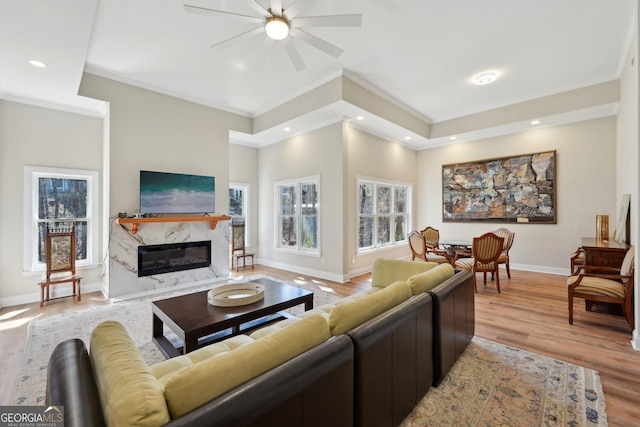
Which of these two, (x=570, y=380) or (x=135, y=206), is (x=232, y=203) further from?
(x=570, y=380)

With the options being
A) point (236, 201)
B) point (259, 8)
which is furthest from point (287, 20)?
point (236, 201)

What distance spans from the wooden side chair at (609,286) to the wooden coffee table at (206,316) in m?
3.07

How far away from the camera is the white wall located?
511 centimetres

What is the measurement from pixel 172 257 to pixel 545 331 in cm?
542

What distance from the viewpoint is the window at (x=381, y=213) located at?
19.5 ft

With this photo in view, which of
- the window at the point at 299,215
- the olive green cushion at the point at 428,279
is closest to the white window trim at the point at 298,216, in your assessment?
the window at the point at 299,215

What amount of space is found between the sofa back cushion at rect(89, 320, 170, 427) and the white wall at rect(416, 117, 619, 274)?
6.98 meters

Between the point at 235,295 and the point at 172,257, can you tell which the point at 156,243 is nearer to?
the point at 172,257

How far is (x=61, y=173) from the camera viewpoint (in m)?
4.37

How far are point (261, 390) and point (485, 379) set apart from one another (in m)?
2.07

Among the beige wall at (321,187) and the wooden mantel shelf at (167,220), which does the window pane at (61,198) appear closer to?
the wooden mantel shelf at (167,220)

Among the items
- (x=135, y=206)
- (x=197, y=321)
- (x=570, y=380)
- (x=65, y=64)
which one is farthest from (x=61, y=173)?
(x=570, y=380)

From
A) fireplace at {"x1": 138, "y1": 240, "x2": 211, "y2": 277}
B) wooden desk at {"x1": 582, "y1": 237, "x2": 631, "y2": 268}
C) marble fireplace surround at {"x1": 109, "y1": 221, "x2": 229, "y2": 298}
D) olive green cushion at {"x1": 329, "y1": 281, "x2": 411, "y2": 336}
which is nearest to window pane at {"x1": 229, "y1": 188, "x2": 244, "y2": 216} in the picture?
marble fireplace surround at {"x1": 109, "y1": 221, "x2": 229, "y2": 298}

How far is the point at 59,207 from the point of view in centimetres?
442
